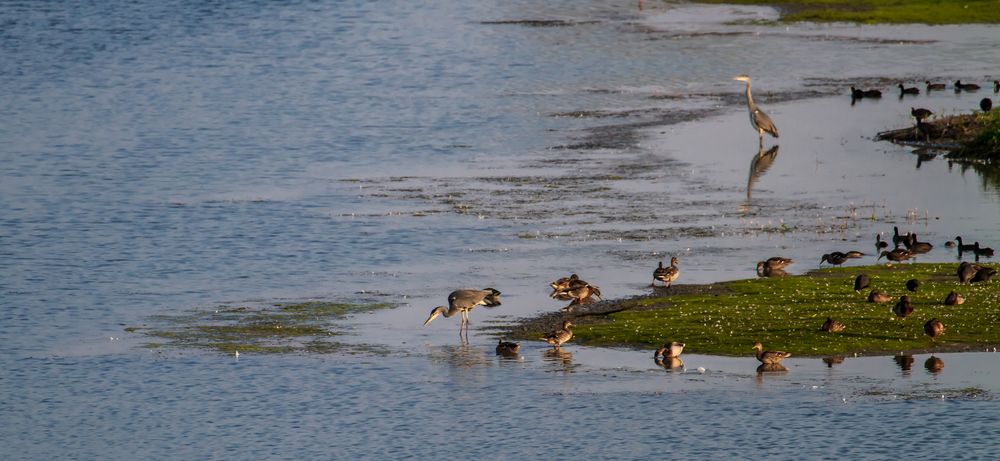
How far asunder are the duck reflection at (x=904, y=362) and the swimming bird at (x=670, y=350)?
10.8ft

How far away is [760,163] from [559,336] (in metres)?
20.8

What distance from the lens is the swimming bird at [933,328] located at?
26375mm

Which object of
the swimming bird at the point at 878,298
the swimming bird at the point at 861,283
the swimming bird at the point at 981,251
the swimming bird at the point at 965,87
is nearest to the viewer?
the swimming bird at the point at 878,298

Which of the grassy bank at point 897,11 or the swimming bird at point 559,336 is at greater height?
the grassy bank at point 897,11

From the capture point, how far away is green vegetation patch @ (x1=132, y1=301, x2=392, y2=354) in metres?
28.4

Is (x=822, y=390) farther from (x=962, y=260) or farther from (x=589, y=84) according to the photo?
(x=589, y=84)

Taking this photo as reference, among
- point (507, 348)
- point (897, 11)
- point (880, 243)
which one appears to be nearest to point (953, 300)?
point (880, 243)

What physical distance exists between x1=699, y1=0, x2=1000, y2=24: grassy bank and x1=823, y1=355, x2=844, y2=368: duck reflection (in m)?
54.5

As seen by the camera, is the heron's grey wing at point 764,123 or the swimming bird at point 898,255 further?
the heron's grey wing at point 764,123

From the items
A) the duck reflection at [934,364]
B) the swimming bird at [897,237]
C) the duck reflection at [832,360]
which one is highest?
the swimming bird at [897,237]

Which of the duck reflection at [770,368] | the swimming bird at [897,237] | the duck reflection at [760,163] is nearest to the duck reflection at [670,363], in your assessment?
the duck reflection at [770,368]

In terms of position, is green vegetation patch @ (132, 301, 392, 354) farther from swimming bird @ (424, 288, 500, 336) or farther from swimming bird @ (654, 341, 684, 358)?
swimming bird @ (654, 341, 684, 358)

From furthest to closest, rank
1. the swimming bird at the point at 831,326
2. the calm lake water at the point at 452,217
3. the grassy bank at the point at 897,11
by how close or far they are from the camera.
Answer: the grassy bank at the point at 897,11
the swimming bird at the point at 831,326
the calm lake water at the point at 452,217

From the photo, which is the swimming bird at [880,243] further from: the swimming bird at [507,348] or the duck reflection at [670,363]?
the swimming bird at [507,348]
